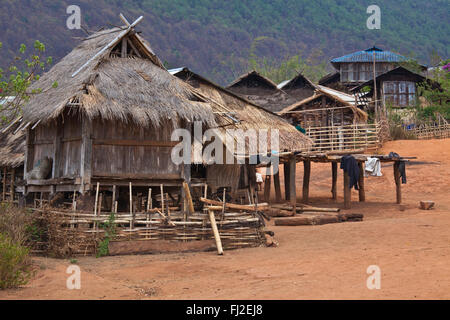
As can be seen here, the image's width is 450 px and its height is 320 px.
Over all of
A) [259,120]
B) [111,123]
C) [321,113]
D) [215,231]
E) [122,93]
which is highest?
[321,113]

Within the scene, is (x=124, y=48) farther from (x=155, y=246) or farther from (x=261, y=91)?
(x=261, y=91)

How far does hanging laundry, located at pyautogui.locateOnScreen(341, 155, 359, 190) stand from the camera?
18391 mm

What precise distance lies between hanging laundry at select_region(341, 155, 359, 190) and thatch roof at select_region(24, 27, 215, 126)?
21.2ft

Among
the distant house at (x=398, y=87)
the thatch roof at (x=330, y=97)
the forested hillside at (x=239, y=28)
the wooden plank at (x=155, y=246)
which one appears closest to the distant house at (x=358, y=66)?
the distant house at (x=398, y=87)

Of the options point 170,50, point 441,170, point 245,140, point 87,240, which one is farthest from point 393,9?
point 87,240

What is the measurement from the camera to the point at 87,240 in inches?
441

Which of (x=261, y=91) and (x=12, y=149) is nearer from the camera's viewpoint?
(x=12, y=149)

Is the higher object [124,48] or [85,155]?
[124,48]

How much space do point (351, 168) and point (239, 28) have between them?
233ft

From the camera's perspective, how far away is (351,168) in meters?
18.5

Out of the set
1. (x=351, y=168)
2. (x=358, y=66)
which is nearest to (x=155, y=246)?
(x=351, y=168)

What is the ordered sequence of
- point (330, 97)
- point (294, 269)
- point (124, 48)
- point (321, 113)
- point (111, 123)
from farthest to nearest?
point (321, 113) → point (330, 97) → point (124, 48) → point (111, 123) → point (294, 269)

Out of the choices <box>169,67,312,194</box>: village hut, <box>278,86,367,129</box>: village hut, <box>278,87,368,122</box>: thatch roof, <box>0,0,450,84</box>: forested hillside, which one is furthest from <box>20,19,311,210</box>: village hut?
<box>0,0,450,84</box>: forested hillside
